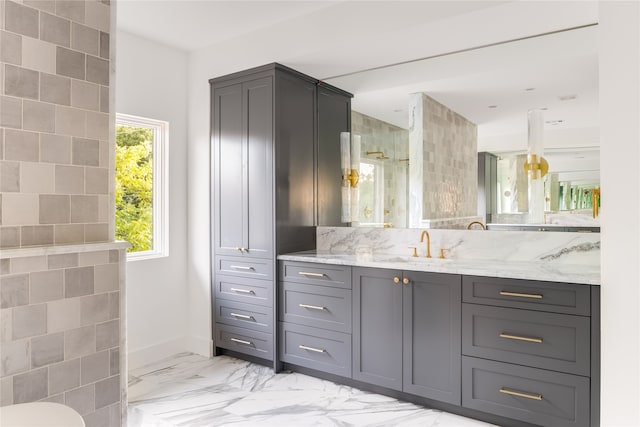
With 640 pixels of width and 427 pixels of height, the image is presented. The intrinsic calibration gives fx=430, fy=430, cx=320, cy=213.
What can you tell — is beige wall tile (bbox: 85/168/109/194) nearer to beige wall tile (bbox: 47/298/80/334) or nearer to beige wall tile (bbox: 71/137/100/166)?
beige wall tile (bbox: 71/137/100/166)

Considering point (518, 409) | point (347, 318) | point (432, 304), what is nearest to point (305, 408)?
point (347, 318)

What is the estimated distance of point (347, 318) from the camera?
9.77ft

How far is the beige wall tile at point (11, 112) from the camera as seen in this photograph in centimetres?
161

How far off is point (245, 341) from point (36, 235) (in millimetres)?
2078

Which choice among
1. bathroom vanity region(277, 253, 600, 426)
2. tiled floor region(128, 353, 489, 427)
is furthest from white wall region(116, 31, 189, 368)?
bathroom vanity region(277, 253, 600, 426)

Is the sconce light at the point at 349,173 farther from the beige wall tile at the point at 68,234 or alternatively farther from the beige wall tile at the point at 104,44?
the beige wall tile at the point at 68,234

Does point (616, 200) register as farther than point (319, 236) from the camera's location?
No

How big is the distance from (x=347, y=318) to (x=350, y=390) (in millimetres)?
493

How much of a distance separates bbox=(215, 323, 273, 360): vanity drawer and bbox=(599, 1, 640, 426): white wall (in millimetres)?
2224

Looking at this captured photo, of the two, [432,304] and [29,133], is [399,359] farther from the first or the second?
[29,133]

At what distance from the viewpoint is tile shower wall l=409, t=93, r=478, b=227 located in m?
3.01

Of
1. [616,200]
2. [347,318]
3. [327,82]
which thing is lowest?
[347,318]

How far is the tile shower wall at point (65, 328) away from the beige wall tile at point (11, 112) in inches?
19.0

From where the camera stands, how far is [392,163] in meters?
3.38
